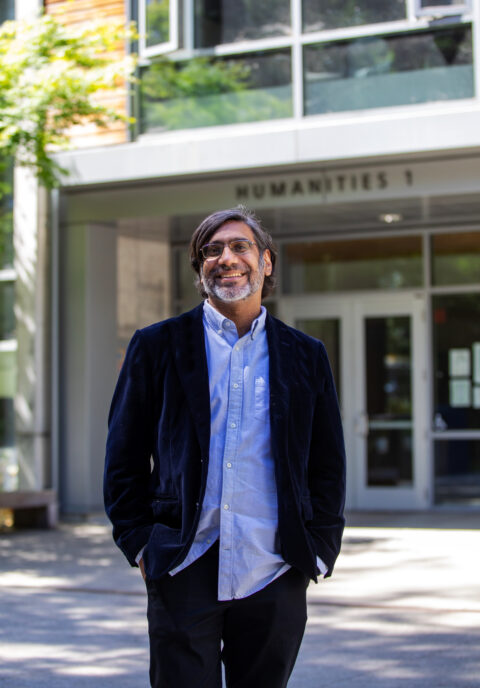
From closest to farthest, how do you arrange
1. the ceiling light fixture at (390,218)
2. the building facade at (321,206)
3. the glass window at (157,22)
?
the building facade at (321,206)
the glass window at (157,22)
the ceiling light fixture at (390,218)

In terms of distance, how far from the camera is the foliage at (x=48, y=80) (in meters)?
10.1

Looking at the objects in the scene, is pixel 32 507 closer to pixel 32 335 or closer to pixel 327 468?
pixel 32 335

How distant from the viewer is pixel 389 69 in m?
10.6

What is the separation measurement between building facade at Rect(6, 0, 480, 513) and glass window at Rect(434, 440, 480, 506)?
2 centimetres

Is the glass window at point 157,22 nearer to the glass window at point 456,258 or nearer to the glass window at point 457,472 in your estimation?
the glass window at point 456,258

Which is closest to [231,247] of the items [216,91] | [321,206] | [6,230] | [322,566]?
[322,566]

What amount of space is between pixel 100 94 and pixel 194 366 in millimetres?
9594

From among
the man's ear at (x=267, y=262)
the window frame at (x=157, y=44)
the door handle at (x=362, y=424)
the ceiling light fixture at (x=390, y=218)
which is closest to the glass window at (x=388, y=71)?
the window frame at (x=157, y=44)

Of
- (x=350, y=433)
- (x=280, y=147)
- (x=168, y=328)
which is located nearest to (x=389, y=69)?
(x=280, y=147)

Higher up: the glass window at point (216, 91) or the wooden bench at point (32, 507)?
the glass window at point (216, 91)

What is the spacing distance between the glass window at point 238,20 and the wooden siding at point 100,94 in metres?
0.98

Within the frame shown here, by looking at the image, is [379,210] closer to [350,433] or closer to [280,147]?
A: [280,147]

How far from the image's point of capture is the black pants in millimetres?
2881

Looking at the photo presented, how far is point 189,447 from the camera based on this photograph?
9.61ft
